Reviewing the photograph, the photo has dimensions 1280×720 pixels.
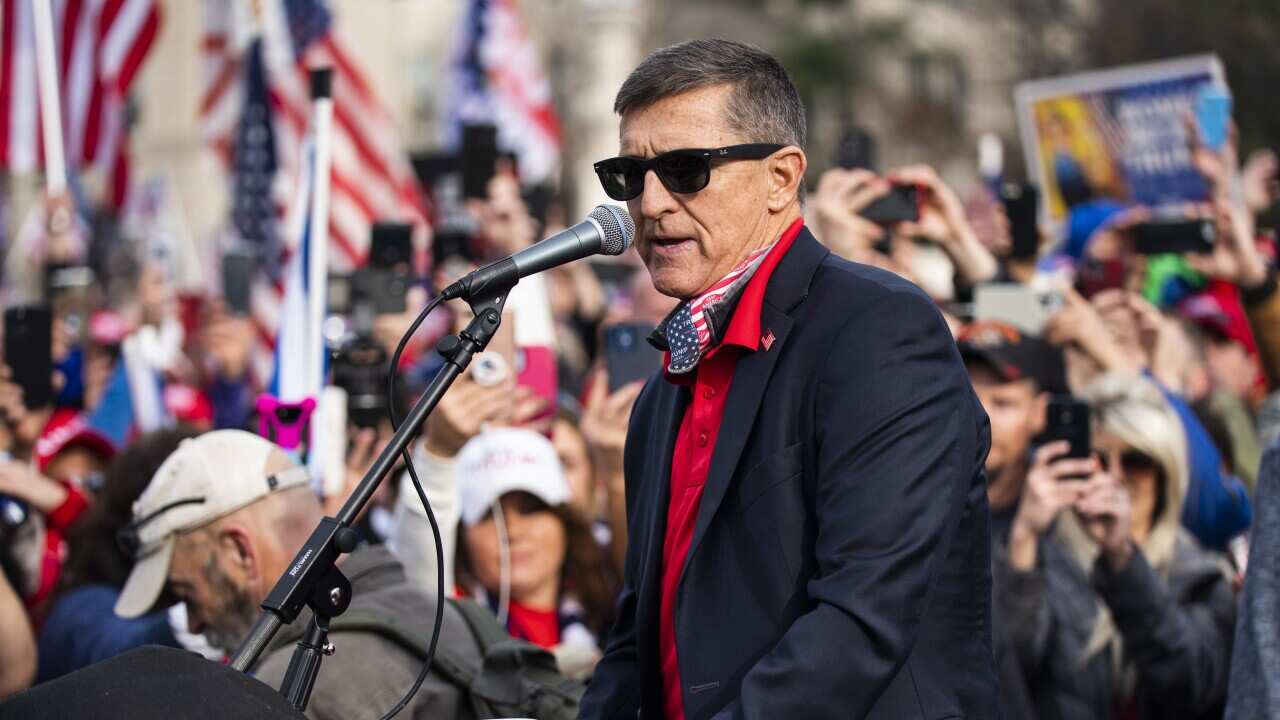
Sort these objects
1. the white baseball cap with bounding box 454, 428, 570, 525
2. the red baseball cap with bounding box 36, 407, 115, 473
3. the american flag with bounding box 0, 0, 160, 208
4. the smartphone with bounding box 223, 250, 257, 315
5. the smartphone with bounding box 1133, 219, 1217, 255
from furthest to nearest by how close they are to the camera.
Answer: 1. the american flag with bounding box 0, 0, 160, 208
2. the smartphone with bounding box 223, 250, 257, 315
3. the smartphone with bounding box 1133, 219, 1217, 255
4. the red baseball cap with bounding box 36, 407, 115, 473
5. the white baseball cap with bounding box 454, 428, 570, 525

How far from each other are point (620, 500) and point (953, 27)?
60.1 meters

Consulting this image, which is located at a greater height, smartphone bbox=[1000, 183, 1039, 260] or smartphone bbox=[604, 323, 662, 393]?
smartphone bbox=[1000, 183, 1039, 260]

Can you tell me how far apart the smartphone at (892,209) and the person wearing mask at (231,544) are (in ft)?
8.30

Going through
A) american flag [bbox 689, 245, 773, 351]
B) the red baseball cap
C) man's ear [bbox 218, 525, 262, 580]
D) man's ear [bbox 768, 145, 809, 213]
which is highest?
man's ear [bbox 768, 145, 809, 213]

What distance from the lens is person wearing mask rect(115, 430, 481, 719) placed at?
14.0 ft

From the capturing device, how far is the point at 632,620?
11.9 ft

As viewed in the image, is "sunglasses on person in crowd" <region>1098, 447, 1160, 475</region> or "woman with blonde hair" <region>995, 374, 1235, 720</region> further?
"sunglasses on person in crowd" <region>1098, 447, 1160, 475</region>

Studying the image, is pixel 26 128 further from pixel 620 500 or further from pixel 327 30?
pixel 620 500

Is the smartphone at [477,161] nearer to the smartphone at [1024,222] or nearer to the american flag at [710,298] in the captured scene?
the smartphone at [1024,222]

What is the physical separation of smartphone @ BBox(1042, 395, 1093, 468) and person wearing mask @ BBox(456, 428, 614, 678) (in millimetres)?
1657

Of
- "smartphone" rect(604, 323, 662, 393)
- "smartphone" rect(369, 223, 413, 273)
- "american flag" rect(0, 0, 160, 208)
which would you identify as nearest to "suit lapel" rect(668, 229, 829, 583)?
"smartphone" rect(604, 323, 662, 393)

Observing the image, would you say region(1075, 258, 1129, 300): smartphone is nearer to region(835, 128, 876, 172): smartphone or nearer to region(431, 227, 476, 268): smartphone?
region(835, 128, 876, 172): smartphone

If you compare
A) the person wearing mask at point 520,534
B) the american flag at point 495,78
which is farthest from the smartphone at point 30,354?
the american flag at point 495,78

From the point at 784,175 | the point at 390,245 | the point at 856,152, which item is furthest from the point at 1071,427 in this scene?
the point at 390,245
